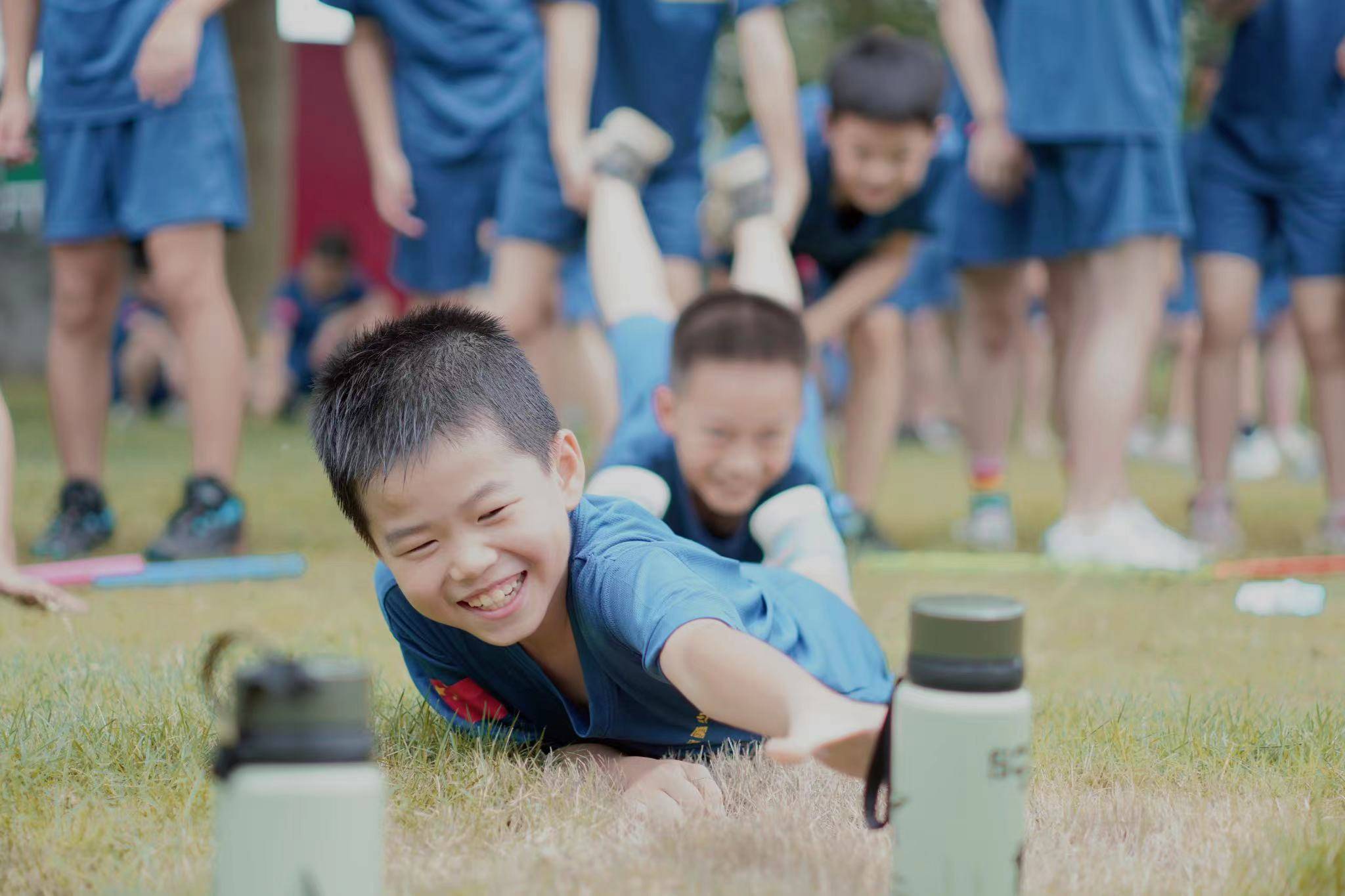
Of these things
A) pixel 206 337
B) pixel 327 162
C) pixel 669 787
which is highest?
pixel 327 162

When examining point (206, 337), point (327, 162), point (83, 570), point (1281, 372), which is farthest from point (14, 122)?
→ point (327, 162)

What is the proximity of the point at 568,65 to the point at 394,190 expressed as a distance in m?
1.05

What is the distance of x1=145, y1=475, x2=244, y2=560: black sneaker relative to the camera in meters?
3.84

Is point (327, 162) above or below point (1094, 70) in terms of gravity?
above

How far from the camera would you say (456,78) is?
5.23 m

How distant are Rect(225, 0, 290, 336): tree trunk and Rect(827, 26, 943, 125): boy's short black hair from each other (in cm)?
651

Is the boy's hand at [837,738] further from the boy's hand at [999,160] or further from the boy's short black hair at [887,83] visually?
the boy's hand at [999,160]

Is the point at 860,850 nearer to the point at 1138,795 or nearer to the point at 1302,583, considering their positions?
the point at 1138,795

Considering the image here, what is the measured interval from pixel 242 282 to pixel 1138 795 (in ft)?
30.3

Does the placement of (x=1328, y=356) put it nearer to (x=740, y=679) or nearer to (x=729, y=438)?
(x=729, y=438)

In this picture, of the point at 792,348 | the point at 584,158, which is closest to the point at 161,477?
the point at 584,158

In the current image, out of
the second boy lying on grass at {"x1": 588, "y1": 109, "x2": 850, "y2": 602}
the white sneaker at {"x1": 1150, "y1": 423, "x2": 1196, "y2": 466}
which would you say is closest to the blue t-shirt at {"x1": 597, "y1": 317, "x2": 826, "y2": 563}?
the second boy lying on grass at {"x1": 588, "y1": 109, "x2": 850, "y2": 602}

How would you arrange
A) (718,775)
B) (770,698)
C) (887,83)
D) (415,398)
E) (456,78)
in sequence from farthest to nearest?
(456,78), (887,83), (718,775), (415,398), (770,698)

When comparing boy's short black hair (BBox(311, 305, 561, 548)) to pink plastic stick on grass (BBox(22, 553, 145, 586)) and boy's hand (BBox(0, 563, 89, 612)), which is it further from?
pink plastic stick on grass (BBox(22, 553, 145, 586))
